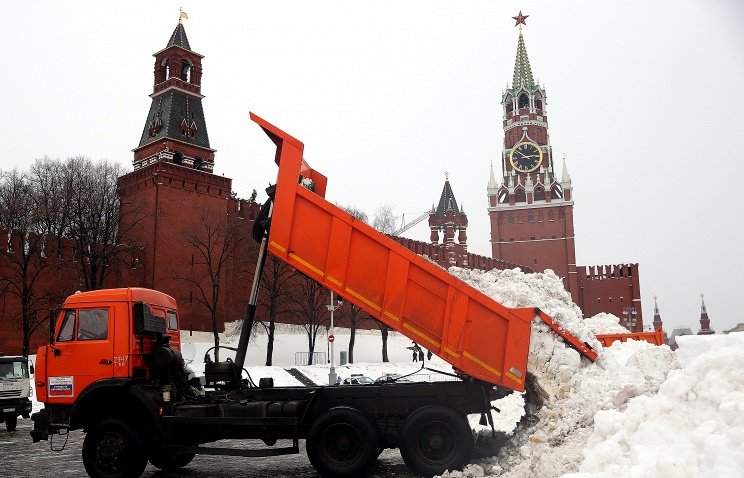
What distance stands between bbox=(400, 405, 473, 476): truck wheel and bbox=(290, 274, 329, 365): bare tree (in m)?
34.1

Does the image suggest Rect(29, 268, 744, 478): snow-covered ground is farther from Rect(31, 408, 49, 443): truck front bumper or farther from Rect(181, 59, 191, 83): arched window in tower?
Rect(181, 59, 191, 83): arched window in tower

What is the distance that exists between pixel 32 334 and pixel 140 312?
102ft

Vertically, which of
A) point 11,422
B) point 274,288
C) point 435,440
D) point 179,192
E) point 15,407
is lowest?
point 11,422

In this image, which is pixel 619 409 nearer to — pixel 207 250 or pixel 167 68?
pixel 207 250

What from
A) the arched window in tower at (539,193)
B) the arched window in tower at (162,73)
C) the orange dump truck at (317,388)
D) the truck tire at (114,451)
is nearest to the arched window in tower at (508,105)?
the arched window in tower at (539,193)

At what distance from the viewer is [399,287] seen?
925cm

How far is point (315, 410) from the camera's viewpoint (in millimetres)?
9297

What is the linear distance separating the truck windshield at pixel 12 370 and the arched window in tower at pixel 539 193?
265 ft

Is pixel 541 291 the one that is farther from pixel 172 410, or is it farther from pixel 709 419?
pixel 172 410

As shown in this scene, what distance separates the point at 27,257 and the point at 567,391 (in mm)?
34226

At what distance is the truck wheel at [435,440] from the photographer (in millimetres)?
8797


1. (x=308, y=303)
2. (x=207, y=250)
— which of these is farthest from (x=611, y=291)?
(x=207, y=250)

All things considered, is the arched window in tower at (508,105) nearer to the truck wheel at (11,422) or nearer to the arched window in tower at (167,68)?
the arched window in tower at (167,68)

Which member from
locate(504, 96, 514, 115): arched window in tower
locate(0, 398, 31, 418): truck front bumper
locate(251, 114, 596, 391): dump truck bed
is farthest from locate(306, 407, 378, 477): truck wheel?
locate(504, 96, 514, 115): arched window in tower
